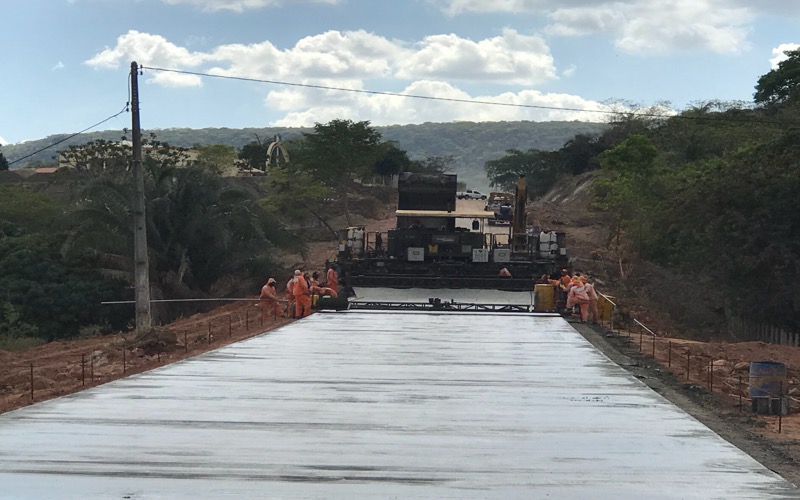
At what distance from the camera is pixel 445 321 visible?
22.8m

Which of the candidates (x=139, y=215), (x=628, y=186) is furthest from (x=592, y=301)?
(x=628, y=186)

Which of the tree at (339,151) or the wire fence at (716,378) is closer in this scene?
the wire fence at (716,378)

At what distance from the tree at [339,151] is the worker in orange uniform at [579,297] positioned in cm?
3857

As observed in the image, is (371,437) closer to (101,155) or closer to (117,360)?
(117,360)

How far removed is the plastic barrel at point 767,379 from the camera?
12938 mm

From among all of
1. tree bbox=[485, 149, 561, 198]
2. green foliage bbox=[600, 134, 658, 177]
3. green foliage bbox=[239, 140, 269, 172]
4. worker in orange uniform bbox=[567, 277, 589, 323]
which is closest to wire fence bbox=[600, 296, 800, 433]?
worker in orange uniform bbox=[567, 277, 589, 323]

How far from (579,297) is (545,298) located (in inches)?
65.1

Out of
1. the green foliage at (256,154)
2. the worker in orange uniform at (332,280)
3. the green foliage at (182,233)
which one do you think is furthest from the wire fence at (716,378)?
the green foliage at (256,154)

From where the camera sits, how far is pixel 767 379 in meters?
12.9

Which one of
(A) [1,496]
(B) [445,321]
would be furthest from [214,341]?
(A) [1,496]

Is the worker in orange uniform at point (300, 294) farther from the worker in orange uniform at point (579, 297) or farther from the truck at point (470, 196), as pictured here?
the truck at point (470, 196)

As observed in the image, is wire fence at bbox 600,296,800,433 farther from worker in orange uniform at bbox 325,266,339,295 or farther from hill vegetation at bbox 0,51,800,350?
worker in orange uniform at bbox 325,266,339,295

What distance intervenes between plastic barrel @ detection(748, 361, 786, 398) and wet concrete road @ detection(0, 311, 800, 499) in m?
1.46

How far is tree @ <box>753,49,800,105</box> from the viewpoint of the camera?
69.4 m
